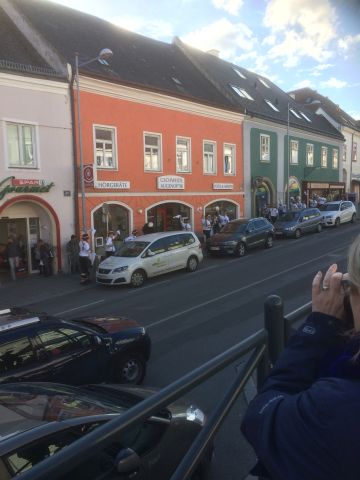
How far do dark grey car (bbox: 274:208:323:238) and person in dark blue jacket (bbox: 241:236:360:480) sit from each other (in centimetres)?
2213

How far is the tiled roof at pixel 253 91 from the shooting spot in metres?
A: 26.4

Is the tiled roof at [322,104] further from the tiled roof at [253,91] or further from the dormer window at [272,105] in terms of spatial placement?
the dormer window at [272,105]

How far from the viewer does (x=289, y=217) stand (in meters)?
24.3

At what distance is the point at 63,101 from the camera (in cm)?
1631

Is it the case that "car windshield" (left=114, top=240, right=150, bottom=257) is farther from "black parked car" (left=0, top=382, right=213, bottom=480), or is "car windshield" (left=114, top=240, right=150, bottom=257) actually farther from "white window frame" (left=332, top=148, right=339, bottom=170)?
"white window frame" (left=332, top=148, right=339, bottom=170)

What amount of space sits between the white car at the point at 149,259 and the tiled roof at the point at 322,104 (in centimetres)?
2947

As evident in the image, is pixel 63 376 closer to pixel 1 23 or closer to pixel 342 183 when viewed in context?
pixel 1 23

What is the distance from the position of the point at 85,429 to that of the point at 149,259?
11.6 m

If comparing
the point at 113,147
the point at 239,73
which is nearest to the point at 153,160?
the point at 113,147

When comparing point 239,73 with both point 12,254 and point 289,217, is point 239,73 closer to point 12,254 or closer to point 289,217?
point 289,217

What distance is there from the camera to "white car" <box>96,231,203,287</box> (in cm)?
1392

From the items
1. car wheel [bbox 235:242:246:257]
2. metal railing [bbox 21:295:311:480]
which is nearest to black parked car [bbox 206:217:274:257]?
car wheel [bbox 235:242:246:257]

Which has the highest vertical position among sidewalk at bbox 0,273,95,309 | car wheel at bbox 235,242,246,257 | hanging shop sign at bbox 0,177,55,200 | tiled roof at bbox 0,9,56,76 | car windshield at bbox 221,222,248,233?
tiled roof at bbox 0,9,56,76

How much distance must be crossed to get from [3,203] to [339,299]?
15.1 metres
